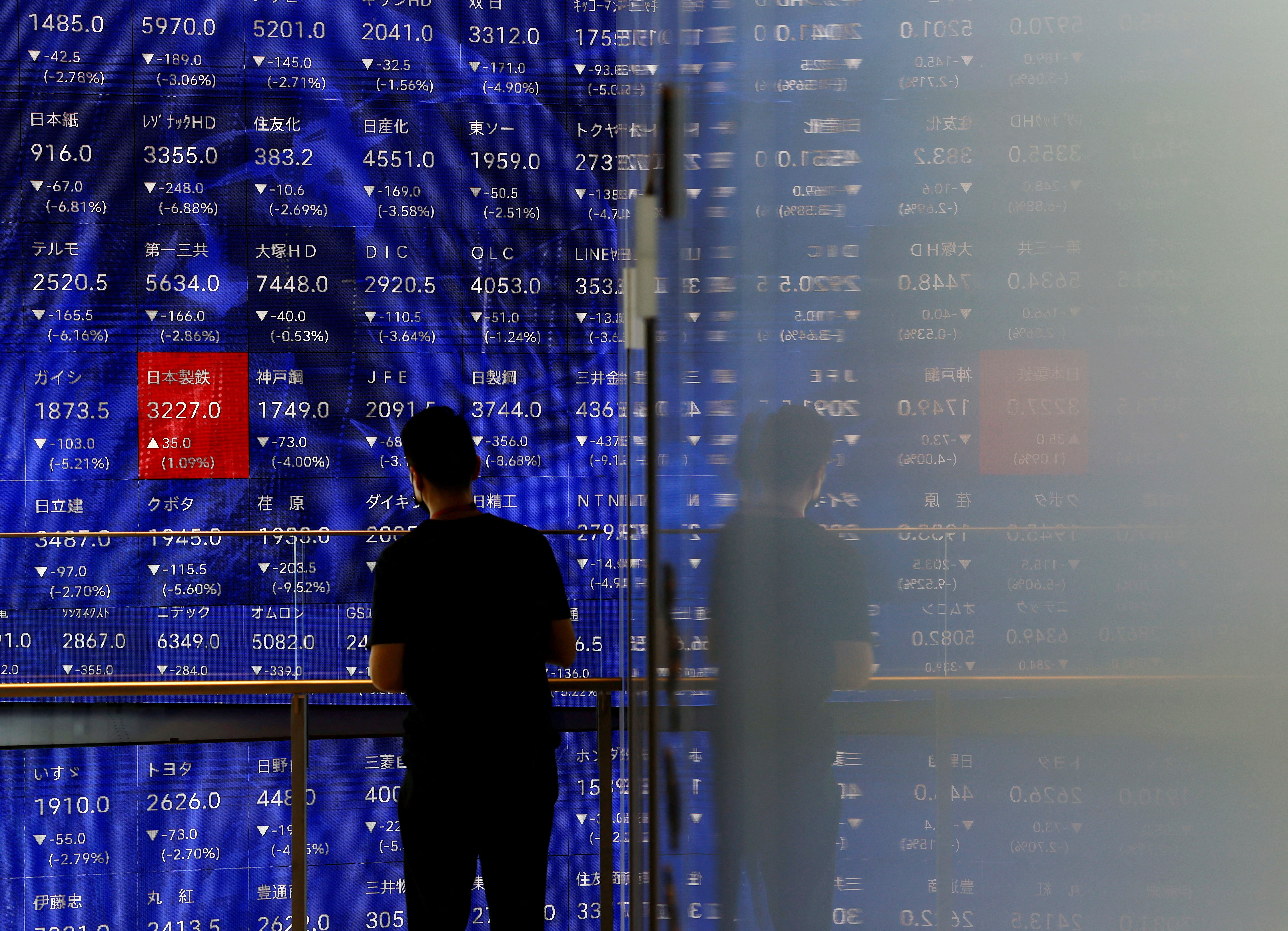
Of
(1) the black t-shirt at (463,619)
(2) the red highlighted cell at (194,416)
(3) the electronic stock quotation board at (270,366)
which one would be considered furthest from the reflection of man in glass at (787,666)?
(2) the red highlighted cell at (194,416)

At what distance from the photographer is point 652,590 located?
521 millimetres

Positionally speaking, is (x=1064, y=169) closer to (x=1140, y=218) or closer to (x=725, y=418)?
(x=1140, y=218)

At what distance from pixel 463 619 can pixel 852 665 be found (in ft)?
2.50

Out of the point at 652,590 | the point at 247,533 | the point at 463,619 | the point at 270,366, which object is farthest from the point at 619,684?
the point at 270,366

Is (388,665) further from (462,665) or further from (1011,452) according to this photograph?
(1011,452)

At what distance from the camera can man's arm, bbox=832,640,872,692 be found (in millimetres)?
143

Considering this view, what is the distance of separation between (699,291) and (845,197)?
0.59 feet

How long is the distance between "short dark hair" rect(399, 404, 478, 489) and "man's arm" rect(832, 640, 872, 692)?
0.76 meters

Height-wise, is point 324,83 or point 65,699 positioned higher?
point 324,83

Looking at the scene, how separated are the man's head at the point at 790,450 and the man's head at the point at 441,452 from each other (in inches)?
27.4

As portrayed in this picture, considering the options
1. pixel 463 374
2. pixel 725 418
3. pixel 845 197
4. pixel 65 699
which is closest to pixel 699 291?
pixel 725 418

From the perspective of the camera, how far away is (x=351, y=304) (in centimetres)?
227

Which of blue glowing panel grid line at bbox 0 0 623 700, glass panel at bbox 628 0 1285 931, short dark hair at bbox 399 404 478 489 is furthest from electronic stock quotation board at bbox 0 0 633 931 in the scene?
glass panel at bbox 628 0 1285 931

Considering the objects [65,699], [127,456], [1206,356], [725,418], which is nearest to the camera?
[1206,356]
